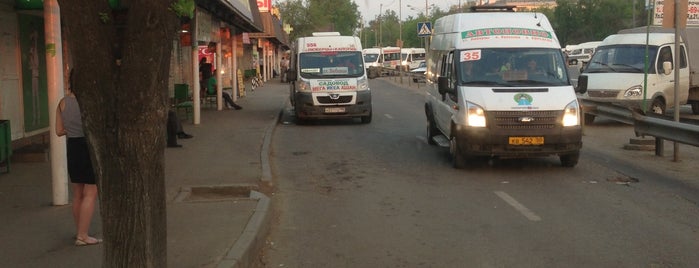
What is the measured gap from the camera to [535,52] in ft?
40.2

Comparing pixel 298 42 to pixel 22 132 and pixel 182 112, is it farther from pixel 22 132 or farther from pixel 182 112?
pixel 22 132

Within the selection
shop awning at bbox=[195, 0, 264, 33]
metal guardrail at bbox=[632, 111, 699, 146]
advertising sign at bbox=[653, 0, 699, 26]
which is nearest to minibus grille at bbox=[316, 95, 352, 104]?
shop awning at bbox=[195, 0, 264, 33]

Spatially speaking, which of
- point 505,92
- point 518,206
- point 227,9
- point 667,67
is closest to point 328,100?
point 227,9

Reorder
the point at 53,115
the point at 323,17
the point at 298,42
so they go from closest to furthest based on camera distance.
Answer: the point at 53,115 → the point at 298,42 → the point at 323,17

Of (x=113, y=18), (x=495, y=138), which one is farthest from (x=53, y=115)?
(x=495, y=138)

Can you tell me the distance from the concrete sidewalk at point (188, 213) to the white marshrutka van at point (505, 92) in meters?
3.27

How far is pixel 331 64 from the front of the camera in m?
19.9

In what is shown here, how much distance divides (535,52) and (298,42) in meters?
9.49

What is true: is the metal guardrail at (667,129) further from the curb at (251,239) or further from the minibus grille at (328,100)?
the minibus grille at (328,100)

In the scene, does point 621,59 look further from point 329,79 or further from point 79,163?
point 79,163

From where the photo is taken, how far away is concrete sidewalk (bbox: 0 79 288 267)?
20.7ft

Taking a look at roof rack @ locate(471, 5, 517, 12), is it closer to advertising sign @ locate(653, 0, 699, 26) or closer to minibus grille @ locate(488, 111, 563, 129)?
advertising sign @ locate(653, 0, 699, 26)

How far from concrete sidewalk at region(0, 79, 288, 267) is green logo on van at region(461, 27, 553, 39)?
4227 millimetres

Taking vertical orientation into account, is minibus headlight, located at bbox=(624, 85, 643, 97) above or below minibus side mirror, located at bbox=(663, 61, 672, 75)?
below
